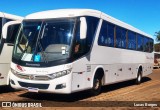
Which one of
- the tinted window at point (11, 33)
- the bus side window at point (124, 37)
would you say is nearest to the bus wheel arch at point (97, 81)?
the bus side window at point (124, 37)

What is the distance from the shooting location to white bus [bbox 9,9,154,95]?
33.7ft

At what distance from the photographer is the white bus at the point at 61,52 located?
10.3m

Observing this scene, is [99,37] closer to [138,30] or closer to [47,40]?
[47,40]

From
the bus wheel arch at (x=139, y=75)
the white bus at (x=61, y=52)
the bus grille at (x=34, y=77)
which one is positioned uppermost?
the white bus at (x=61, y=52)

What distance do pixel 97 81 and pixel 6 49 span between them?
3828mm

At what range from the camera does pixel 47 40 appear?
10.7 m

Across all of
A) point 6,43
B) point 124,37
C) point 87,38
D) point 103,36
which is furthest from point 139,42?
point 6,43

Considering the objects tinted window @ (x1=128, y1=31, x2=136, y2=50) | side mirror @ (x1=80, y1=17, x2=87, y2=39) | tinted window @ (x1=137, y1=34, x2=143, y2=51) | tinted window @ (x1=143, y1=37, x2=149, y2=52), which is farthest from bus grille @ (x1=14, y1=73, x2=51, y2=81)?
tinted window @ (x1=143, y1=37, x2=149, y2=52)

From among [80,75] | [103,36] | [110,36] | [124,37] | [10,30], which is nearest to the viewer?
[80,75]

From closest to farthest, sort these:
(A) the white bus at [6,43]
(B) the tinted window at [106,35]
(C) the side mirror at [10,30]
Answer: (C) the side mirror at [10,30] → (A) the white bus at [6,43] → (B) the tinted window at [106,35]

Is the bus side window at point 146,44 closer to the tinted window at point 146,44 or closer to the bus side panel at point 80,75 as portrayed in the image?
the tinted window at point 146,44

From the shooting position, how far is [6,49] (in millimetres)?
12398

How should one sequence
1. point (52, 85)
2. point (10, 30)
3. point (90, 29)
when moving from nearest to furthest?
point (52, 85) < point (90, 29) < point (10, 30)

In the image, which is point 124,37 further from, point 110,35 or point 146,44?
point 146,44
